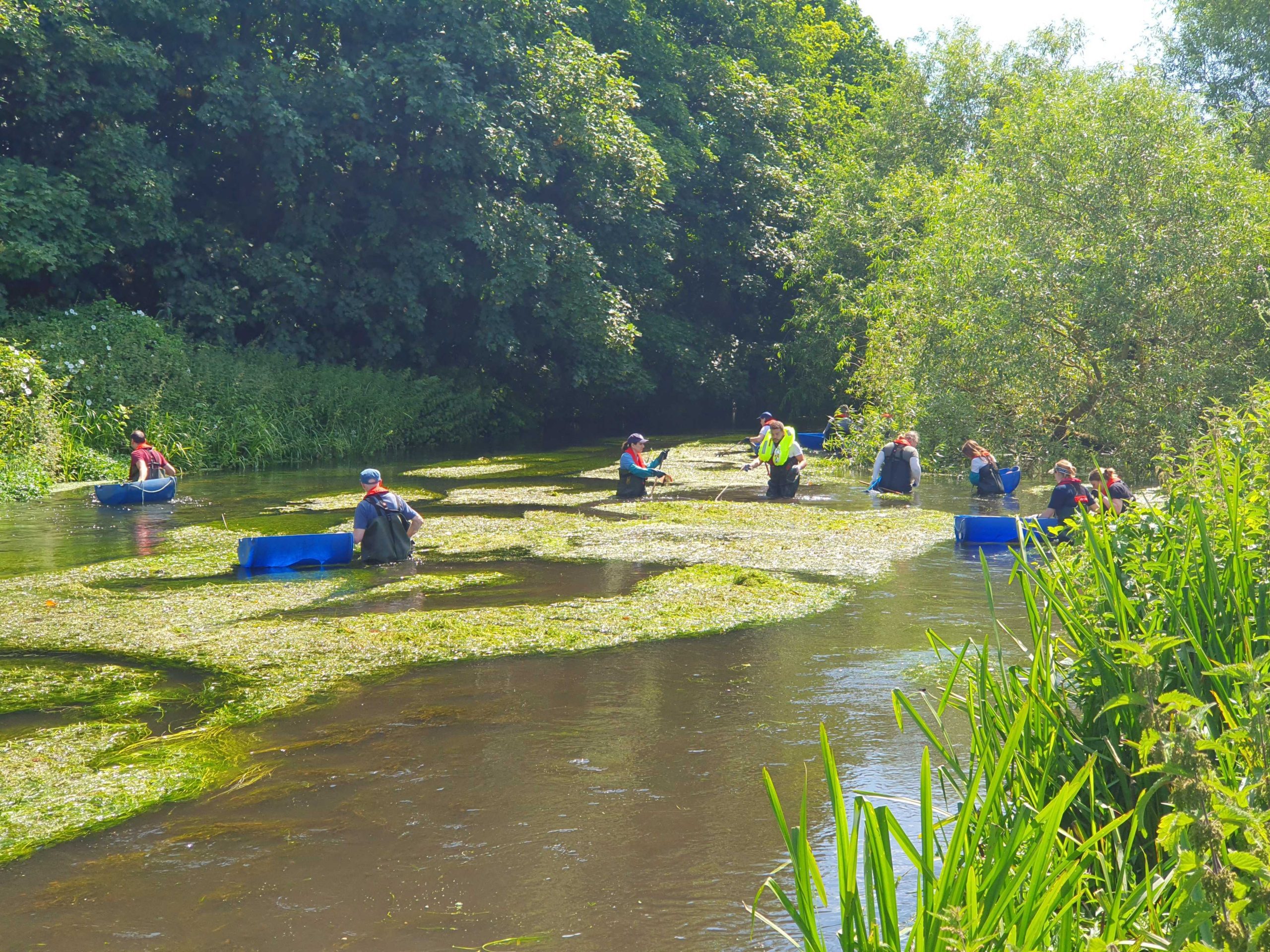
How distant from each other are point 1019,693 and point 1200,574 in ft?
3.13

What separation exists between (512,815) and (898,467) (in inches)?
585

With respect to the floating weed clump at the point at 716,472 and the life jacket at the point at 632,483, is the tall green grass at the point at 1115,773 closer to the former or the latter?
the life jacket at the point at 632,483

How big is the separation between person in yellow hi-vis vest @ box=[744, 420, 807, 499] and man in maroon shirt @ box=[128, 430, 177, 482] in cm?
1021

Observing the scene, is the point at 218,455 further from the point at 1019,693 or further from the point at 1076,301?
the point at 1019,693

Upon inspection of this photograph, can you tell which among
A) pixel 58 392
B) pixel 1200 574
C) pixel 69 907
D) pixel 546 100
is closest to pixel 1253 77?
pixel 546 100

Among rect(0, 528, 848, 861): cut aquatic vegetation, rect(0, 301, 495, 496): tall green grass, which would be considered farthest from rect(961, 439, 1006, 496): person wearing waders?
rect(0, 301, 495, 496): tall green grass

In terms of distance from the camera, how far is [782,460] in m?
20.1

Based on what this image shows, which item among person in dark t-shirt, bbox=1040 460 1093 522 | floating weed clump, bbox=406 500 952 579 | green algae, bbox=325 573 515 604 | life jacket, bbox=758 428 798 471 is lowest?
green algae, bbox=325 573 515 604

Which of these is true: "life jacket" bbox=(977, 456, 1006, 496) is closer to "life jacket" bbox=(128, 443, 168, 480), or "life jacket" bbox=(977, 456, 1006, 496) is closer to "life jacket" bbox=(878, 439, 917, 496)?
"life jacket" bbox=(878, 439, 917, 496)

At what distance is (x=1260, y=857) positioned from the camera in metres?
2.25

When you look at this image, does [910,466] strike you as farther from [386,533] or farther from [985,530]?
[386,533]

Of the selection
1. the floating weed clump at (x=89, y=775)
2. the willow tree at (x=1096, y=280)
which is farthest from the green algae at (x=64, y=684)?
the willow tree at (x=1096, y=280)

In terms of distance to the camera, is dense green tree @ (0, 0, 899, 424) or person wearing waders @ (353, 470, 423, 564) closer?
person wearing waders @ (353, 470, 423, 564)

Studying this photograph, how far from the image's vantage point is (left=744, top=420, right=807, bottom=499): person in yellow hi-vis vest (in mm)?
19984
